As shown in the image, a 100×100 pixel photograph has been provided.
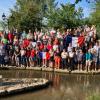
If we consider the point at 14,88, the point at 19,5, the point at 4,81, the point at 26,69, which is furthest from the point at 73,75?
the point at 19,5

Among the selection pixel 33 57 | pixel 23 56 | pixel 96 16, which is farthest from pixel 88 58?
pixel 96 16

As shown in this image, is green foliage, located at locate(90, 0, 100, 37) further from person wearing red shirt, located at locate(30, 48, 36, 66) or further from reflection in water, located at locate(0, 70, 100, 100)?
reflection in water, located at locate(0, 70, 100, 100)

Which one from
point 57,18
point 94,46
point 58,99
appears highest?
point 57,18

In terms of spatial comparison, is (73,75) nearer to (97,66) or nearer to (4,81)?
(97,66)

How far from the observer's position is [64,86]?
21266 millimetres

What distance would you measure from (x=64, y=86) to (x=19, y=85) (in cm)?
265

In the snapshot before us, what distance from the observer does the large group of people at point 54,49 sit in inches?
1064

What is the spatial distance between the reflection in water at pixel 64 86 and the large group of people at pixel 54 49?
173 centimetres

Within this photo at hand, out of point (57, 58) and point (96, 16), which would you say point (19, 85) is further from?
point (96, 16)

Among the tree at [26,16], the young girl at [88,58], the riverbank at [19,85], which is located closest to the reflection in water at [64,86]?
the riverbank at [19,85]

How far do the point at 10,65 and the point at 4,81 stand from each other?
8448 millimetres

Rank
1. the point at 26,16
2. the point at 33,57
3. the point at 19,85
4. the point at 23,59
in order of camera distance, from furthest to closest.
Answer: the point at 26,16, the point at 23,59, the point at 33,57, the point at 19,85

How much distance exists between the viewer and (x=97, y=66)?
27094 mm

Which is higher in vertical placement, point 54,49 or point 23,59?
point 54,49
